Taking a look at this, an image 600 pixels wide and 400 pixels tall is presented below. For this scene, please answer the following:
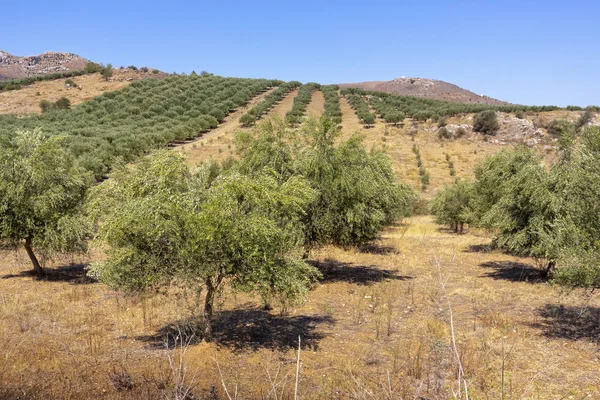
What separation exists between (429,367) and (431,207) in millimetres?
27392

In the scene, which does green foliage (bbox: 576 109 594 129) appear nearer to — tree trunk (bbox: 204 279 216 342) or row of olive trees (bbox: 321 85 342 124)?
row of olive trees (bbox: 321 85 342 124)

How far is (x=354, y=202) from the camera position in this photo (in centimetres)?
1702

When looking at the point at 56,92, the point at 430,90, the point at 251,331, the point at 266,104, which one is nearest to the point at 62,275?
the point at 251,331

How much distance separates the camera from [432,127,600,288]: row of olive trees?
1105cm

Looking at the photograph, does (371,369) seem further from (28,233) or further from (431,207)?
(431,207)

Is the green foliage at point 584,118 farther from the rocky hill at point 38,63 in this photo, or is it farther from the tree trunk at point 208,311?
the rocky hill at point 38,63

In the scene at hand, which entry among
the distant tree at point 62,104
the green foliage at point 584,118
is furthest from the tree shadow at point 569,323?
the distant tree at point 62,104

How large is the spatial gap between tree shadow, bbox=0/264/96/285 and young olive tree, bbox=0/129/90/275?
4.91ft

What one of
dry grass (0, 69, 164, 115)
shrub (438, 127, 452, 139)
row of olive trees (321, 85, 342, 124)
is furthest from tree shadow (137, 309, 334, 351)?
dry grass (0, 69, 164, 115)

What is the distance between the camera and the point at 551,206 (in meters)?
15.8

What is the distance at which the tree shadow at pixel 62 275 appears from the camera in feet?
60.3

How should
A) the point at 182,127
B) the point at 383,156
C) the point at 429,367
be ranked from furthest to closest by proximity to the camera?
the point at 182,127 → the point at 383,156 → the point at 429,367

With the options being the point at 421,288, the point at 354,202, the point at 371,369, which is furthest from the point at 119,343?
the point at 421,288

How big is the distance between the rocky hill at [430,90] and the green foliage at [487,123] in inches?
2248
